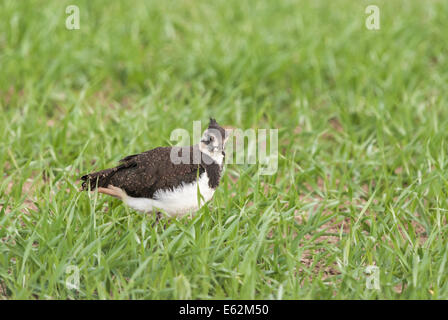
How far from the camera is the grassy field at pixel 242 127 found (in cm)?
390

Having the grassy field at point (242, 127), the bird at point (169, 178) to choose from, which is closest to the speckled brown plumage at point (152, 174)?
the bird at point (169, 178)

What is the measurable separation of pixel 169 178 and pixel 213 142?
1.27 feet

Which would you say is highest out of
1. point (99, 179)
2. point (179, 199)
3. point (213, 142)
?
point (213, 142)

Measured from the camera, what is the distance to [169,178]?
418 cm

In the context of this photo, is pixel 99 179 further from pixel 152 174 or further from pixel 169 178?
pixel 169 178

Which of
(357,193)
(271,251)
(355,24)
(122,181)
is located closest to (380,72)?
(355,24)

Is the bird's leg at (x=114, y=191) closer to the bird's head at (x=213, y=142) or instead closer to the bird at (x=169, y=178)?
the bird at (x=169, y=178)

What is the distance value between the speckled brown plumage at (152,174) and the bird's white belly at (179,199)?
32mm

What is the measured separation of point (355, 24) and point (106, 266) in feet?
18.0

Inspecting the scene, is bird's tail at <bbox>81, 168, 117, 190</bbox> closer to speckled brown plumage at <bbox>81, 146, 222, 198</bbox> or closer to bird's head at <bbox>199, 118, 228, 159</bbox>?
speckled brown plumage at <bbox>81, 146, 222, 198</bbox>

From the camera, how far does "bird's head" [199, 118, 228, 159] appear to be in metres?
4.31

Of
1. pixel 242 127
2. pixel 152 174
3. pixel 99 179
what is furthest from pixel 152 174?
pixel 242 127

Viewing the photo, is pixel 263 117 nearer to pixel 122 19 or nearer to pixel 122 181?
pixel 122 19

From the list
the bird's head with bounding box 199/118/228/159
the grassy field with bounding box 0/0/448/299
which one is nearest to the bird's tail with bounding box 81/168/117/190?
the grassy field with bounding box 0/0/448/299
